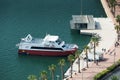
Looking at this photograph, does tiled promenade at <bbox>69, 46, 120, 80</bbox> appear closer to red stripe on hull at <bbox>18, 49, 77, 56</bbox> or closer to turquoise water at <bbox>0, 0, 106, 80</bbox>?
turquoise water at <bbox>0, 0, 106, 80</bbox>

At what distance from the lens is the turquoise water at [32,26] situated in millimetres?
103875

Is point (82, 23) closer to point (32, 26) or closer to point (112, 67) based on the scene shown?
point (32, 26)

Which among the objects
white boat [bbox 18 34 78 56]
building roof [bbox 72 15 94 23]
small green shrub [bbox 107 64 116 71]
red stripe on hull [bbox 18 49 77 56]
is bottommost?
small green shrub [bbox 107 64 116 71]

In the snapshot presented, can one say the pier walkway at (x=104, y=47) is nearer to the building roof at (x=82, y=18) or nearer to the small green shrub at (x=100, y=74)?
the small green shrub at (x=100, y=74)

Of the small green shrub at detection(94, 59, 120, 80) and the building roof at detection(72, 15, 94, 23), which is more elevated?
the building roof at detection(72, 15, 94, 23)

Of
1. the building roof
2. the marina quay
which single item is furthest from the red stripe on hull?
the building roof

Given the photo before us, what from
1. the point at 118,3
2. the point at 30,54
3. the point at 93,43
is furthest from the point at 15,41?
the point at 118,3

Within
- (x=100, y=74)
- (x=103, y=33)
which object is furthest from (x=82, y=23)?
(x=100, y=74)

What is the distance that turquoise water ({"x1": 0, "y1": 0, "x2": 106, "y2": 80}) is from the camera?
104 m

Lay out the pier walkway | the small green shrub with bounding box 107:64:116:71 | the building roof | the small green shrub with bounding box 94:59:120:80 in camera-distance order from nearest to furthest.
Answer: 1. the small green shrub with bounding box 94:59:120:80
2. the pier walkway
3. the small green shrub with bounding box 107:64:116:71
4. the building roof

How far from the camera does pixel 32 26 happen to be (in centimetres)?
12875

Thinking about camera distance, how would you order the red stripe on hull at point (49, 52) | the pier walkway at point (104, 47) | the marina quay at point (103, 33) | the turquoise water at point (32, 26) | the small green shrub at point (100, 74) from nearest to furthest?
the small green shrub at point (100, 74)
the pier walkway at point (104, 47)
the turquoise water at point (32, 26)
the marina quay at point (103, 33)
the red stripe on hull at point (49, 52)

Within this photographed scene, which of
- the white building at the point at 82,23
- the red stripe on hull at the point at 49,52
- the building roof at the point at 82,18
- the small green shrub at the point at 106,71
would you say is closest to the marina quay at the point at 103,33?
the white building at the point at 82,23

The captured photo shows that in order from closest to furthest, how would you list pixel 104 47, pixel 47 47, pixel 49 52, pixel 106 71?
pixel 106 71 < pixel 49 52 < pixel 47 47 < pixel 104 47
